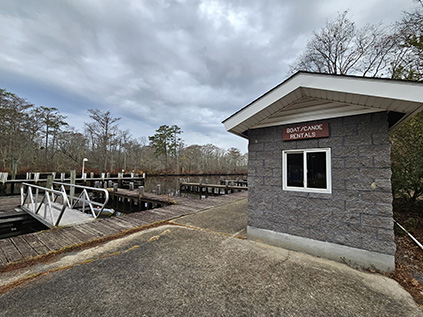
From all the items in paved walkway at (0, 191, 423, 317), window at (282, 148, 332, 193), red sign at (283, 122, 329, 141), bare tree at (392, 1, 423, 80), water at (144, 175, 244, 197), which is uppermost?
bare tree at (392, 1, 423, 80)

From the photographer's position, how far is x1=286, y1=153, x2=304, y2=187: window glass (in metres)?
3.30

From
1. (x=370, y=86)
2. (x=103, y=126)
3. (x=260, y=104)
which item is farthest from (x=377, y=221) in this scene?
(x=103, y=126)

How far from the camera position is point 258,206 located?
3.72 m

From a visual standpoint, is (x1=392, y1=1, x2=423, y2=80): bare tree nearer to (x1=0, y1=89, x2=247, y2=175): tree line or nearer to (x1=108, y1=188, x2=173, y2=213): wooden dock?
(x1=108, y1=188, x2=173, y2=213): wooden dock

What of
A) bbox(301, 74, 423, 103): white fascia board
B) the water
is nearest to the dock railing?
bbox(301, 74, 423, 103): white fascia board

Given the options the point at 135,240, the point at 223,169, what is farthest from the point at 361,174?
the point at 223,169

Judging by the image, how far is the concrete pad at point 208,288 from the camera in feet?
6.21

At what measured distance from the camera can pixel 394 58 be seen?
852 centimetres

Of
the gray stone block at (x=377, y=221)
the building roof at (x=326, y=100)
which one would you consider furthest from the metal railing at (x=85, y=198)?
the gray stone block at (x=377, y=221)

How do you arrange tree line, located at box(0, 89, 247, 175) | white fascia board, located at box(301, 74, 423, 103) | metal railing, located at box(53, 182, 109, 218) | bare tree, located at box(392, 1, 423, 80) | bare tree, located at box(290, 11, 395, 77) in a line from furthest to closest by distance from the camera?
tree line, located at box(0, 89, 247, 175) → bare tree, located at box(290, 11, 395, 77) → bare tree, located at box(392, 1, 423, 80) → metal railing, located at box(53, 182, 109, 218) → white fascia board, located at box(301, 74, 423, 103)

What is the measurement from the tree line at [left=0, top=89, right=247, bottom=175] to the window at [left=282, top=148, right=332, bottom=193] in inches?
787

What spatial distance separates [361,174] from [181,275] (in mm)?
3142

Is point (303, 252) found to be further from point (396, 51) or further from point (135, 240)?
point (396, 51)

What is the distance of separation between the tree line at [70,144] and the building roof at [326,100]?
1949 cm
